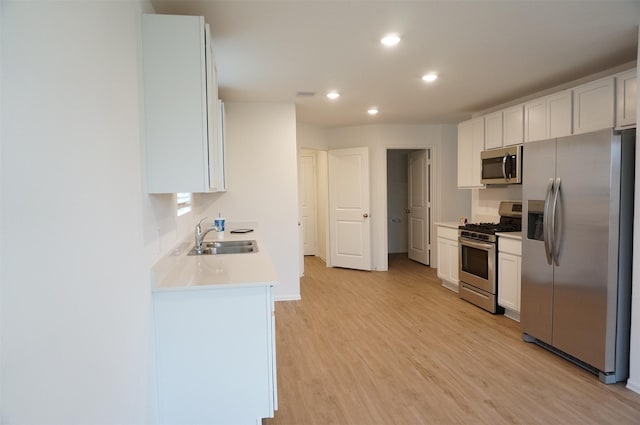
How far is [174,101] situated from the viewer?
6.56 feet

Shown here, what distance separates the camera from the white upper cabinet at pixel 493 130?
4551 millimetres

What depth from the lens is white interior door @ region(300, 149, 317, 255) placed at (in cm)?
783

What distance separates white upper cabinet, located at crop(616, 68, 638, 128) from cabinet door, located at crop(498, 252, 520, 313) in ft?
4.78

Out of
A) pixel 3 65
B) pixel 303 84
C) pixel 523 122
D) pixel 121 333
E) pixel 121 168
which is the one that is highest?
pixel 303 84

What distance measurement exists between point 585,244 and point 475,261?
5.50ft

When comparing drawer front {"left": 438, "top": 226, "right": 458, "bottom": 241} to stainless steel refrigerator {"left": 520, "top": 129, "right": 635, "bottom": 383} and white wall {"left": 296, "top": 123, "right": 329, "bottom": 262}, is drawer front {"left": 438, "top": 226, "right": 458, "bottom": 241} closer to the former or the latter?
stainless steel refrigerator {"left": 520, "top": 129, "right": 635, "bottom": 383}

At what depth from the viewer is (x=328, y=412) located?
93.3 inches

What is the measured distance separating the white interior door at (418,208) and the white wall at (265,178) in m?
2.96

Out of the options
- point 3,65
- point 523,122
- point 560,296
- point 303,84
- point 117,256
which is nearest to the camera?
point 3,65

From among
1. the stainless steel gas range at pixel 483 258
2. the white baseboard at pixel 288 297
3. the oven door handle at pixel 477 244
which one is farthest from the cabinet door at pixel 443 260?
the white baseboard at pixel 288 297

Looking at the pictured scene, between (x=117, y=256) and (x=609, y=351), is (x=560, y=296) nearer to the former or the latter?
(x=609, y=351)

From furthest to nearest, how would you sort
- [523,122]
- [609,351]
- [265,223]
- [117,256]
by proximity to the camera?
1. [265,223]
2. [523,122]
3. [609,351]
4. [117,256]

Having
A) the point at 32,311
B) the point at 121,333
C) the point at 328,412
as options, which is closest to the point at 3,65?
the point at 32,311

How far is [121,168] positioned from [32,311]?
2.54 feet
